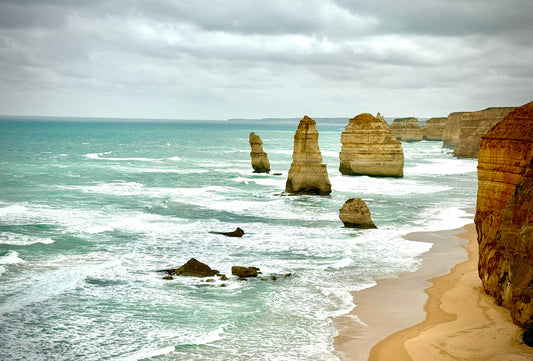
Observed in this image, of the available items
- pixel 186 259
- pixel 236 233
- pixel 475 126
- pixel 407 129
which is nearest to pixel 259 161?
pixel 236 233

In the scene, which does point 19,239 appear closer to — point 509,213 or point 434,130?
point 509,213

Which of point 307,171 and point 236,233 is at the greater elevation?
point 307,171

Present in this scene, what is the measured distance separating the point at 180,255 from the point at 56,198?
21.0 m

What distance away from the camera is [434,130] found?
149 m

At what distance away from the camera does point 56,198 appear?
143 feet

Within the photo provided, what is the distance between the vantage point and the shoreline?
647 inches

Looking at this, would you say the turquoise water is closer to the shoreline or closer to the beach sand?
the shoreline

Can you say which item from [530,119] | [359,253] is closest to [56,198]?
[359,253]

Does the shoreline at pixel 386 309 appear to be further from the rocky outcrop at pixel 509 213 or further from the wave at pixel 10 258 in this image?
the wave at pixel 10 258

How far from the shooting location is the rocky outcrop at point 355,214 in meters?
32.7

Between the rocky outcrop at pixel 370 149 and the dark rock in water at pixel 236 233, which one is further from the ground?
the rocky outcrop at pixel 370 149

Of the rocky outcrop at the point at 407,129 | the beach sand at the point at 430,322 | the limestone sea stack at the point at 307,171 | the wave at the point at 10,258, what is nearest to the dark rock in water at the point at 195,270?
the beach sand at the point at 430,322

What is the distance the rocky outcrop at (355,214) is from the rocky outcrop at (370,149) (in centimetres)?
2641

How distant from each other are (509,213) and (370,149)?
43.7m
